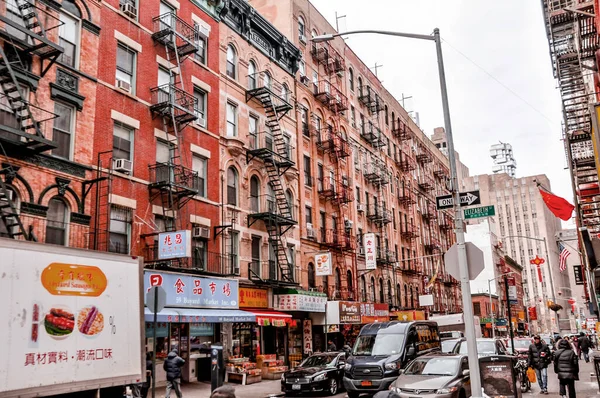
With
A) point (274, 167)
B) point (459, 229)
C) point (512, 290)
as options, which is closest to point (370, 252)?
point (274, 167)

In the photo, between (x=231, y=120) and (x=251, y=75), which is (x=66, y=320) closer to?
(x=231, y=120)

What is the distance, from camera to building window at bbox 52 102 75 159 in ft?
61.0

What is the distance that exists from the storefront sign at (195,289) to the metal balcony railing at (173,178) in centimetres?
357

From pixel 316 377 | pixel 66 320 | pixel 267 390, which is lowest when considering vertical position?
pixel 267 390

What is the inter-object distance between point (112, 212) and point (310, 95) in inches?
806

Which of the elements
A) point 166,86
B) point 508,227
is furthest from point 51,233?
point 508,227

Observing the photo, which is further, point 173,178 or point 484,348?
point 173,178

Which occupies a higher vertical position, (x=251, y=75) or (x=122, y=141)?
(x=251, y=75)

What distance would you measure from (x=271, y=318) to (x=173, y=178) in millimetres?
8226

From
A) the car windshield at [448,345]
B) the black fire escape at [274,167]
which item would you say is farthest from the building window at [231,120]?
the car windshield at [448,345]

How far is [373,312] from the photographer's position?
37.3 m

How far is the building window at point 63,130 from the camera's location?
18594mm

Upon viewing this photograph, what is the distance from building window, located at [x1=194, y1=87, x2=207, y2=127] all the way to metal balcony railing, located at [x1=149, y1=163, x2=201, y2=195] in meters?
3.21

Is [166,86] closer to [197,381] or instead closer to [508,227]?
[197,381]
